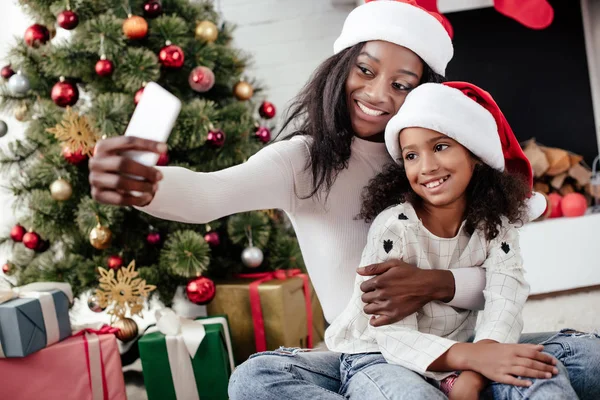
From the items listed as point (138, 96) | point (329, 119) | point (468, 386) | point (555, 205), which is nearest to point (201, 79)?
point (138, 96)

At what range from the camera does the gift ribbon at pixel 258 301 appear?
2.18 meters

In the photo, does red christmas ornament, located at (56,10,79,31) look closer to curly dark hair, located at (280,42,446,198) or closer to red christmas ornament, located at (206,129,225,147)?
red christmas ornament, located at (206,129,225,147)

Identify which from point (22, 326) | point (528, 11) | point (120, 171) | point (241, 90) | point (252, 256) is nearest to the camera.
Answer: point (120, 171)

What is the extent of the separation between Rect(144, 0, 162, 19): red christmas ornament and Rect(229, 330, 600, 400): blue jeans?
4.85ft

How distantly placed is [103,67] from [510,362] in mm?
1633

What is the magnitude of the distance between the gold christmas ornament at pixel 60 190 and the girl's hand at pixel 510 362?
1.58 meters

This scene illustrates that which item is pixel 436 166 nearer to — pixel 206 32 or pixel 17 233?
pixel 206 32

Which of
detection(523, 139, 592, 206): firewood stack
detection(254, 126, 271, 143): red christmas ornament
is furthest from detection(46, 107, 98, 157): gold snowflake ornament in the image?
detection(523, 139, 592, 206): firewood stack

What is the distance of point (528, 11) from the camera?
194 cm

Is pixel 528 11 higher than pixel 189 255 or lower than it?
higher

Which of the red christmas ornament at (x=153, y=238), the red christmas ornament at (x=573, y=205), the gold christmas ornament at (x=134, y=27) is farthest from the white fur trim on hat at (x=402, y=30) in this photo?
the red christmas ornament at (x=573, y=205)

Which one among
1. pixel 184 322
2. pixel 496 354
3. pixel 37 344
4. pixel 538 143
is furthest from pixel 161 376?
pixel 538 143

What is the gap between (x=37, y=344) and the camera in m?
1.76

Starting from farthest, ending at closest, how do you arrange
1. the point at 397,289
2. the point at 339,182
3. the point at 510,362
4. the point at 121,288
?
the point at 121,288 < the point at 339,182 < the point at 397,289 < the point at 510,362
